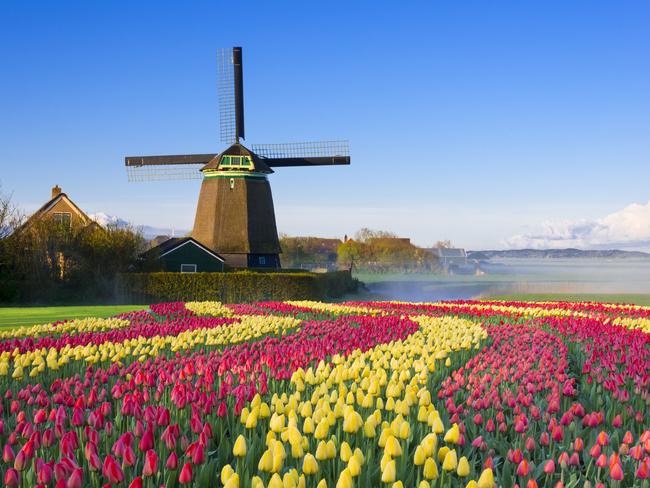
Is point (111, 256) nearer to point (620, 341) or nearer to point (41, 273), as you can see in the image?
point (41, 273)

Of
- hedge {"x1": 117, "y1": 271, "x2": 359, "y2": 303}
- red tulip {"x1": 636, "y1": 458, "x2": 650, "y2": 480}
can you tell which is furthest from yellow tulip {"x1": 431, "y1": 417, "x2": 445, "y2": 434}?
hedge {"x1": 117, "y1": 271, "x2": 359, "y2": 303}

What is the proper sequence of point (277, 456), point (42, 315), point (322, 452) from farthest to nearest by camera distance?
1. point (42, 315)
2. point (322, 452)
3. point (277, 456)

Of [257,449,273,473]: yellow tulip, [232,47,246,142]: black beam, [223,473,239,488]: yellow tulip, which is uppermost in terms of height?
[232,47,246,142]: black beam

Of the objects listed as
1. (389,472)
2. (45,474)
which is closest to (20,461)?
(45,474)

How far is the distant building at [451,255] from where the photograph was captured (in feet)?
389

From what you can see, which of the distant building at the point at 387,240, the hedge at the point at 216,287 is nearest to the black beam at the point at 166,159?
the hedge at the point at 216,287

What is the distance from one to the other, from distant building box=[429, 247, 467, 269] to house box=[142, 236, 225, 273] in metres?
84.7

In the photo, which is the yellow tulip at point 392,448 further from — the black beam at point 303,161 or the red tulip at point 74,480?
the black beam at point 303,161

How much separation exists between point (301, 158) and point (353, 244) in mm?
50537

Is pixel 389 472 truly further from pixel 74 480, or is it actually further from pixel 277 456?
pixel 74 480

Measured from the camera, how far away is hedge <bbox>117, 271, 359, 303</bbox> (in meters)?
30.6

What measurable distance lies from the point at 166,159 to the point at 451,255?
88995mm

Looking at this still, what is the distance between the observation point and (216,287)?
30625 mm

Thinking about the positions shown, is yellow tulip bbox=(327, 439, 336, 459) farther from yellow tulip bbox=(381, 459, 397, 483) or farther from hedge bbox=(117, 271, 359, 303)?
hedge bbox=(117, 271, 359, 303)
